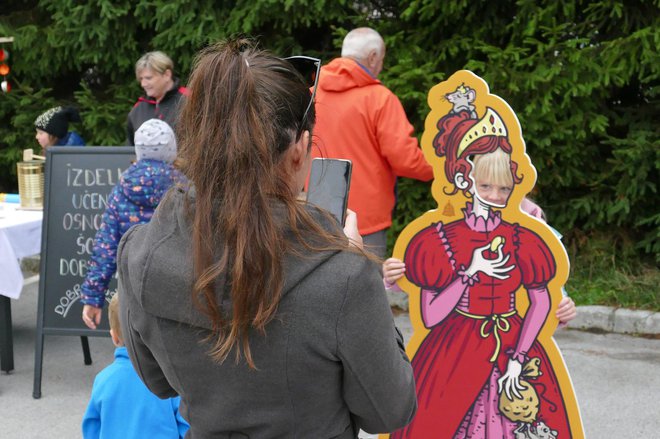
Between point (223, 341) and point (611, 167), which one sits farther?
point (611, 167)

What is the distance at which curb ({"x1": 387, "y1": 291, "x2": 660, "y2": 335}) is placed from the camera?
5621mm

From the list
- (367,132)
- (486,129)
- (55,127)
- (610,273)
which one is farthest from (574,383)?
(55,127)

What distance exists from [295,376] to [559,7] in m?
5.35

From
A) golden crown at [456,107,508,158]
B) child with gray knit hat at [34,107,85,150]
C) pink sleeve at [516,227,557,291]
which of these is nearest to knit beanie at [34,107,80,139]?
child with gray knit hat at [34,107,85,150]

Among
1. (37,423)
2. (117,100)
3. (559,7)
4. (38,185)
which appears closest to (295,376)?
(37,423)

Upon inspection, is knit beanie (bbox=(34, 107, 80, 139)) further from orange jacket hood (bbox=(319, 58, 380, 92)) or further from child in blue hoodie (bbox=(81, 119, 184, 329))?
orange jacket hood (bbox=(319, 58, 380, 92))

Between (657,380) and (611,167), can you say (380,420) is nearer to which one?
(657,380)

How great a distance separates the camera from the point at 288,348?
56.0 inches

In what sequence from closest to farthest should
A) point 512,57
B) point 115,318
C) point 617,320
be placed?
point 115,318, point 617,320, point 512,57

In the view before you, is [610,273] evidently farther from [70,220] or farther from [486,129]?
[70,220]

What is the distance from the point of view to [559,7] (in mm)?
6176

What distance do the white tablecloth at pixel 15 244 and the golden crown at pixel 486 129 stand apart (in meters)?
2.99

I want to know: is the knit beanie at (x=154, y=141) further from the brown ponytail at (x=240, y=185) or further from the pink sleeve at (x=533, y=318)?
the brown ponytail at (x=240, y=185)

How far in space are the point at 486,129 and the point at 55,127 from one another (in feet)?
14.5
